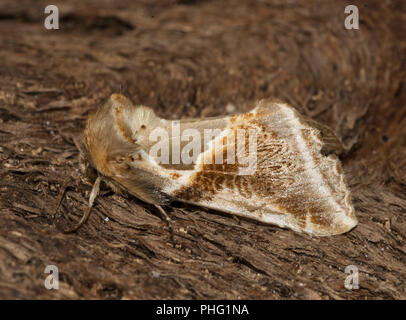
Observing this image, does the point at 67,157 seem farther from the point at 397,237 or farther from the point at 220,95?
the point at 397,237

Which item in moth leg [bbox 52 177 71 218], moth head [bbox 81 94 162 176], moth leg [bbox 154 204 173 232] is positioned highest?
moth head [bbox 81 94 162 176]

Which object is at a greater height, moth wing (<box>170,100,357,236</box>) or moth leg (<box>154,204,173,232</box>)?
moth wing (<box>170,100,357,236</box>)

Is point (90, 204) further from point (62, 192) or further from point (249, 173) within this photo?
point (249, 173)

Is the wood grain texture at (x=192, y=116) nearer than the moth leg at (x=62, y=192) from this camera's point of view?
Yes

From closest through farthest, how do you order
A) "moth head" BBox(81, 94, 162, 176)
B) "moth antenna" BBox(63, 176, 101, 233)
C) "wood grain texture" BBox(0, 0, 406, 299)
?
"wood grain texture" BBox(0, 0, 406, 299) < "moth antenna" BBox(63, 176, 101, 233) < "moth head" BBox(81, 94, 162, 176)

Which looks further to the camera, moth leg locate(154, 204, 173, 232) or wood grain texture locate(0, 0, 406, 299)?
moth leg locate(154, 204, 173, 232)

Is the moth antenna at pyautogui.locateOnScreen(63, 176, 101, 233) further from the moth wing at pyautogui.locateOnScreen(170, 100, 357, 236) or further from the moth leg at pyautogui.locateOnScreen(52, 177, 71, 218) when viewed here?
the moth wing at pyautogui.locateOnScreen(170, 100, 357, 236)

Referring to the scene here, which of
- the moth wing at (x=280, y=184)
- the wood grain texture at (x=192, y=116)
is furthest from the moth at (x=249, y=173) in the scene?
the wood grain texture at (x=192, y=116)

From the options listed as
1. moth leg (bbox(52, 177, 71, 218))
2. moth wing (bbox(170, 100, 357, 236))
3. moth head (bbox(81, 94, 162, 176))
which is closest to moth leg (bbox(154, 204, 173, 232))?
moth wing (bbox(170, 100, 357, 236))

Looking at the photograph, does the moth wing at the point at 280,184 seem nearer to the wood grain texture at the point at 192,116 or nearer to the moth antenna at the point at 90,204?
the wood grain texture at the point at 192,116
